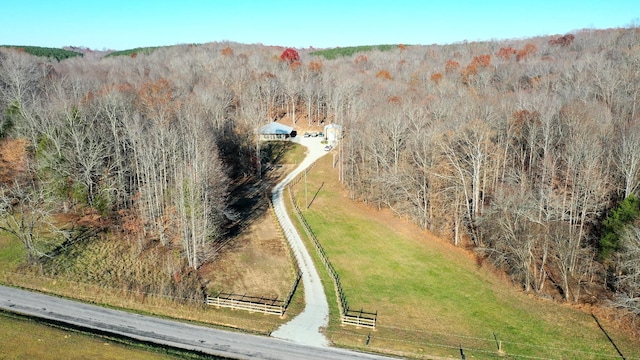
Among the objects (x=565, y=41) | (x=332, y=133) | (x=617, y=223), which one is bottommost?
(x=617, y=223)

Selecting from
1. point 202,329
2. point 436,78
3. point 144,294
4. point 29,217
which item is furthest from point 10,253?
point 436,78

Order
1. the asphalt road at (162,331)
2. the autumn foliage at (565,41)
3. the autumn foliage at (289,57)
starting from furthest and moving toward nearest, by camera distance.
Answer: the autumn foliage at (289,57)
the autumn foliage at (565,41)
the asphalt road at (162,331)

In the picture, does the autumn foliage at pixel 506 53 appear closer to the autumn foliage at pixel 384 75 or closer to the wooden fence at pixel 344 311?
the autumn foliage at pixel 384 75

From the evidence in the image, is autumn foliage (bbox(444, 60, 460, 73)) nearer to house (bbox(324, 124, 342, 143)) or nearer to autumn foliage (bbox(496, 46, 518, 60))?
autumn foliage (bbox(496, 46, 518, 60))

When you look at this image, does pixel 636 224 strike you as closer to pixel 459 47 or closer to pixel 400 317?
pixel 400 317

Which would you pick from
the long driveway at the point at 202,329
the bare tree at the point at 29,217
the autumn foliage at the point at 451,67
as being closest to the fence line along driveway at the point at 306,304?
the long driveway at the point at 202,329

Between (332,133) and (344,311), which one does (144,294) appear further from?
(332,133)
